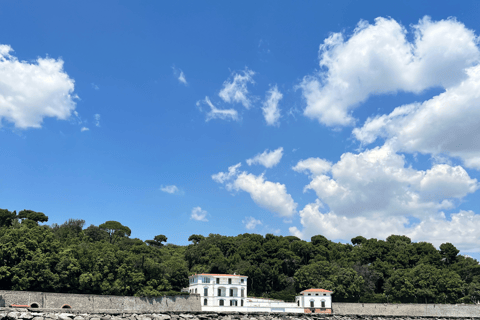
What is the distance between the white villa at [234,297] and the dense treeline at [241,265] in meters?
4.85

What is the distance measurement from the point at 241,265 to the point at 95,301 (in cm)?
3025

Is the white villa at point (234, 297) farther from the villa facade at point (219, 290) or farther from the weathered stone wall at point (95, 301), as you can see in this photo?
the weathered stone wall at point (95, 301)

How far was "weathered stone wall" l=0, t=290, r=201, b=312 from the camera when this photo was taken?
43.9 meters

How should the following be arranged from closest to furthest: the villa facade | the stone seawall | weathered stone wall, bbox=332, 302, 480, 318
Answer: the stone seawall
the villa facade
weathered stone wall, bbox=332, 302, 480, 318

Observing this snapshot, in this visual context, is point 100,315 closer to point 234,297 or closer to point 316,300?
point 234,297

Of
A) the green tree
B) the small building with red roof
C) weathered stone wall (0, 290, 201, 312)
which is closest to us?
weathered stone wall (0, 290, 201, 312)

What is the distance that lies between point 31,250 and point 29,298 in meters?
8.28

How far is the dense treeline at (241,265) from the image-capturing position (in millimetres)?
51094

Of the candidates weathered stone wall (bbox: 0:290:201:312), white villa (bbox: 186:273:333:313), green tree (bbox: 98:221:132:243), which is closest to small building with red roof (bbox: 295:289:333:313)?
white villa (bbox: 186:273:333:313)

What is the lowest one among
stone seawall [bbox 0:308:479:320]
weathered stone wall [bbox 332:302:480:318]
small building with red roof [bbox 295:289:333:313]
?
weathered stone wall [bbox 332:302:480:318]

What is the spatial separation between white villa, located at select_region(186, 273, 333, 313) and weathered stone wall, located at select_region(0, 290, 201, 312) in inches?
83.7

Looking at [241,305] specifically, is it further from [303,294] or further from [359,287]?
[359,287]

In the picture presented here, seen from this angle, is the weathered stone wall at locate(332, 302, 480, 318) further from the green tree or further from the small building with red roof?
the green tree

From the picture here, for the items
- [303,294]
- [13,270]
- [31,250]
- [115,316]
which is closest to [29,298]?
[13,270]
